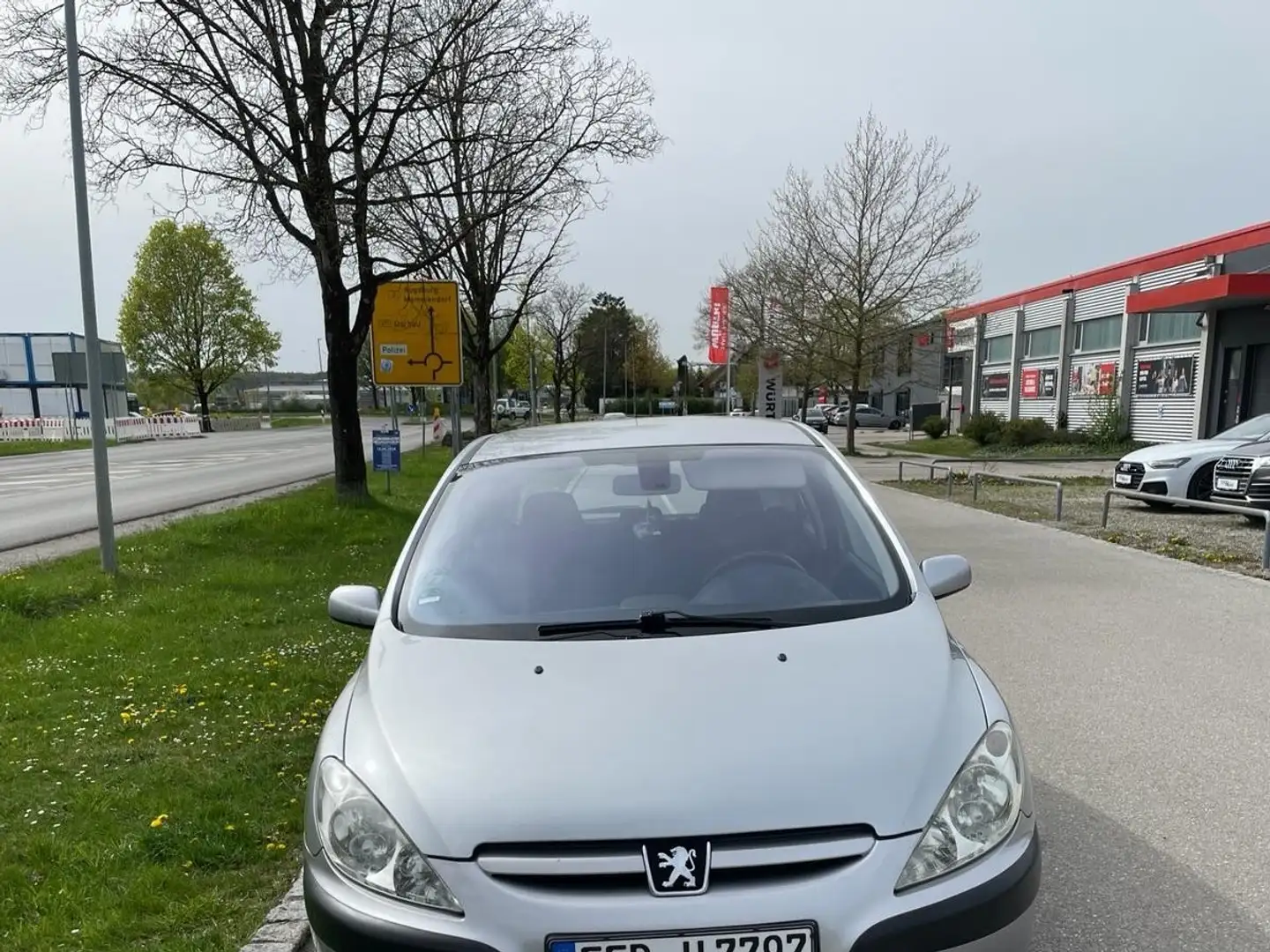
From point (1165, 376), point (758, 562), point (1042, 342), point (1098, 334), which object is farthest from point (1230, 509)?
point (1042, 342)

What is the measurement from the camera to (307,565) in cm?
935

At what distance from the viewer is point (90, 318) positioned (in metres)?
8.70

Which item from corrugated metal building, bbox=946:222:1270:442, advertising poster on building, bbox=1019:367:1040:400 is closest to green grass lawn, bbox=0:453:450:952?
corrugated metal building, bbox=946:222:1270:442

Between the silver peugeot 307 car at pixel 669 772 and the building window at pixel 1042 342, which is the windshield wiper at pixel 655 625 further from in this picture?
the building window at pixel 1042 342

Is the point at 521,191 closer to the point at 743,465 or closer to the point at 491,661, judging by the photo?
the point at 743,465

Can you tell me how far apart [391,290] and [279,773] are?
14.0 metres

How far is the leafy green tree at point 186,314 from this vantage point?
48.1 m

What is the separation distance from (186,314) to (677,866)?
2131 inches

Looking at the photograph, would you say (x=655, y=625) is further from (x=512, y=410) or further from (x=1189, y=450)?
(x=512, y=410)

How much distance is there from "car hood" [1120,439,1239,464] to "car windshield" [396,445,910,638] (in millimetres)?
12249

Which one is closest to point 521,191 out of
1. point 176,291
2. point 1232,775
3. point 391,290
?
point 391,290

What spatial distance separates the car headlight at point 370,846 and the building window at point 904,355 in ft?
99.4

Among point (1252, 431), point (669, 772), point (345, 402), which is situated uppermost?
point (345, 402)

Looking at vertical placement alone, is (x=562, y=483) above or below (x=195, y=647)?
above
